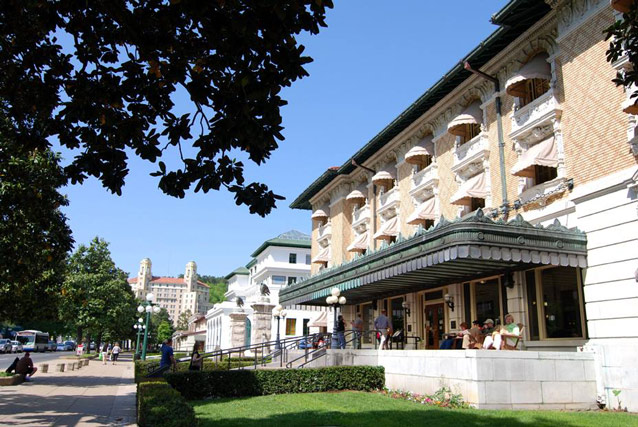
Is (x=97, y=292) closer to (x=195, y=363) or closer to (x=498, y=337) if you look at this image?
(x=195, y=363)

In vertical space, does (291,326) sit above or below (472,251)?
below

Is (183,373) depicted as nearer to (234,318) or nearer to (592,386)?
(592,386)

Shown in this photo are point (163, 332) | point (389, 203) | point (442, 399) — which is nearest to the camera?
point (442, 399)

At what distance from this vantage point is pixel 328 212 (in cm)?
3691

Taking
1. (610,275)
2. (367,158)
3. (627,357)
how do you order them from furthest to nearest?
1. (367,158)
2. (610,275)
3. (627,357)

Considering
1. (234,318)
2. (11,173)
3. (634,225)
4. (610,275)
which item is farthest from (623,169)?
(234,318)

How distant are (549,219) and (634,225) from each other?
11.7 feet

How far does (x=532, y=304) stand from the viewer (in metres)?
16.9

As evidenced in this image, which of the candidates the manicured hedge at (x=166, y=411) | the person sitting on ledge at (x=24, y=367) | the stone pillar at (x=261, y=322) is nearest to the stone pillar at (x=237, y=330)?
the stone pillar at (x=261, y=322)

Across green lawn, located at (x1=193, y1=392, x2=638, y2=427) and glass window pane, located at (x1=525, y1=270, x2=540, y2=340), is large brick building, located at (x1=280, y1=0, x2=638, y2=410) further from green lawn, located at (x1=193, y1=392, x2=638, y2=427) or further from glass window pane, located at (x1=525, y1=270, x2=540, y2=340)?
green lawn, located at (x1=193, y1=392, x2=638, y2=427)

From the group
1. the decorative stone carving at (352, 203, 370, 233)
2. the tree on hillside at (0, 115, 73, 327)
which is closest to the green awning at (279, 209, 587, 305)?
the decorative stone carving at (352, 203, 370, 233)

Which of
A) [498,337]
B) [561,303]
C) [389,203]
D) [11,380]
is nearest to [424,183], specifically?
[389,203]

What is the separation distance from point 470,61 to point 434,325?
36.4 ft

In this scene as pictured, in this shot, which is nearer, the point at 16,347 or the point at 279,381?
the point at 279,381
